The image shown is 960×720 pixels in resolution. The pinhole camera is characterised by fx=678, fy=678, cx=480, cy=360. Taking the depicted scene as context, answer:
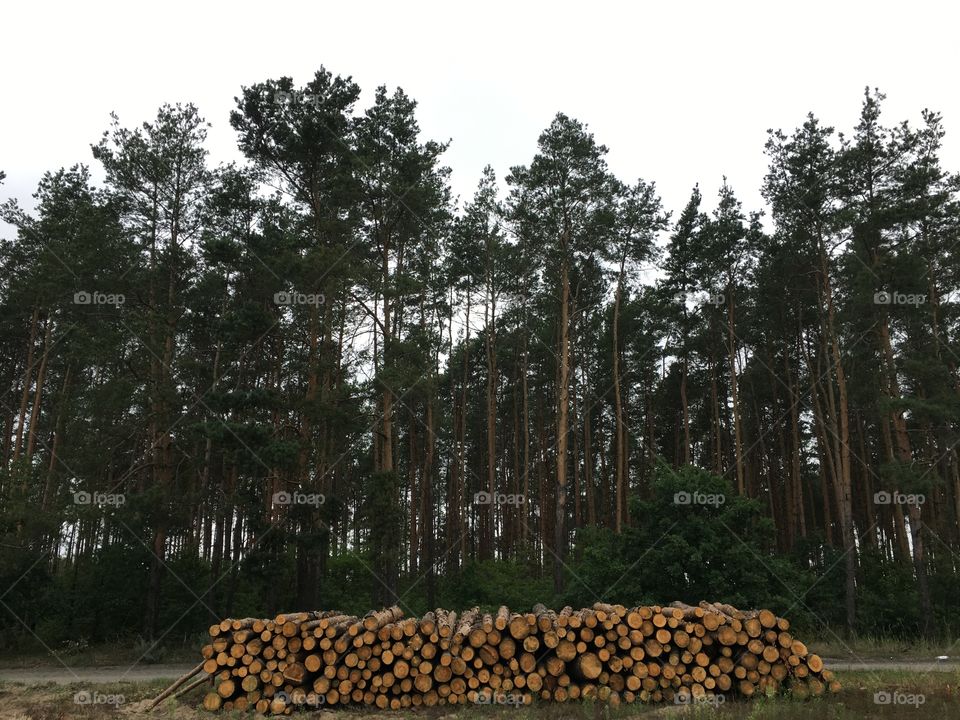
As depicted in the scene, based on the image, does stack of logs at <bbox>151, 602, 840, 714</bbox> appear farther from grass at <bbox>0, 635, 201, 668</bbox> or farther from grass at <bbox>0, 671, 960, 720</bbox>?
grass at <bbox>0, 635, 201, 668</bbox>

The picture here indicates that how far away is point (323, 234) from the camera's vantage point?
2169cm

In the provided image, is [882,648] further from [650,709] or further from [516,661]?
[516,661]

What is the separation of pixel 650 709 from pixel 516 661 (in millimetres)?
1958

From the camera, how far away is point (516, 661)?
32.6 feet

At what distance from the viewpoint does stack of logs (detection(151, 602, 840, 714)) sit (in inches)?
381

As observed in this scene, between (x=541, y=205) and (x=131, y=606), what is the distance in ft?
61.0

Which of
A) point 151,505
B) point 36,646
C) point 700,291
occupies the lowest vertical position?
point 36,646

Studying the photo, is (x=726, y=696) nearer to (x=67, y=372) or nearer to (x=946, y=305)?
(x=946, y=305)

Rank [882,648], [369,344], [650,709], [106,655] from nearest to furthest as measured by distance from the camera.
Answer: [650,709]
[882,648]
[106,655]
[369,344]

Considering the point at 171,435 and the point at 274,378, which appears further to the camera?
the point at 274,378

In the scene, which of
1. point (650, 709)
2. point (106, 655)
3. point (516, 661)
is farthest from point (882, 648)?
point (106, 655)

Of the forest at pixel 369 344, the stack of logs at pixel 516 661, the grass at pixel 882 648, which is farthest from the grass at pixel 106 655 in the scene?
the grass at pixel 882 648

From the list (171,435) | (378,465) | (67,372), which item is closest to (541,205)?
(378,465)

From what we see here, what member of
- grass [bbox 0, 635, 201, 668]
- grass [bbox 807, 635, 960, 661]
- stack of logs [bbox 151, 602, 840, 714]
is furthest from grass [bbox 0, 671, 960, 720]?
grass [bbox 0, 635, 201, 668]
